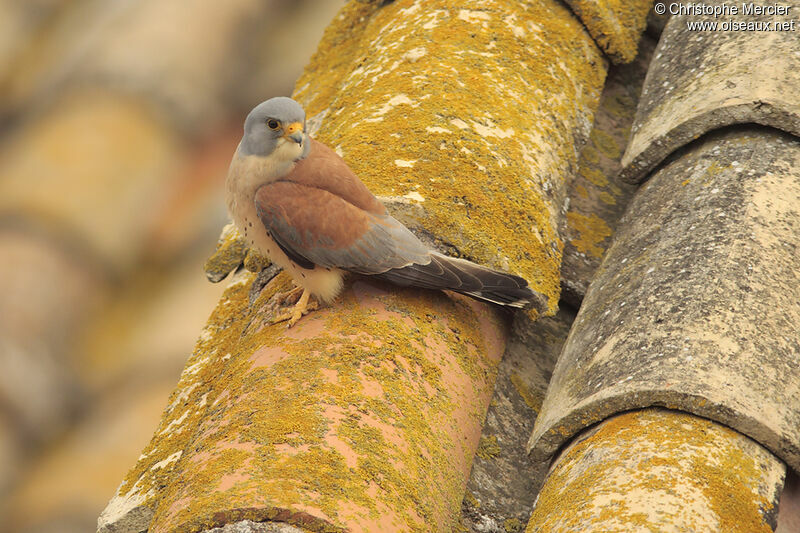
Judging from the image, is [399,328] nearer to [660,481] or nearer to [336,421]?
[336,421]

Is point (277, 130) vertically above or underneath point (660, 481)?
above

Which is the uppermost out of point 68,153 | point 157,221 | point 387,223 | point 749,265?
point 68,153

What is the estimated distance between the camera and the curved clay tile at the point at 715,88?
89.0 inches

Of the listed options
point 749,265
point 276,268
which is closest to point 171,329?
point 276,268

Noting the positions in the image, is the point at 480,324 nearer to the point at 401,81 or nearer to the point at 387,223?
the point at 387,223

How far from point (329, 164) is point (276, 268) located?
500 mm

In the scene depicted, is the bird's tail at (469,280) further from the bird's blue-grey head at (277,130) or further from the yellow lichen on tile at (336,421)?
the bird's blue-grey head at (277,130)

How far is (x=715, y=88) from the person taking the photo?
7.82 ft

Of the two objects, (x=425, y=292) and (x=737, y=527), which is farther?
(x=425, y=292)

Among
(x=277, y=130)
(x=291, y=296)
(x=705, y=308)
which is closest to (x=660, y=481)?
(x=705, y=308)

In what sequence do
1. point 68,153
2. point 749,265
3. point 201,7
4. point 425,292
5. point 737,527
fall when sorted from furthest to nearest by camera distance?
point 201,7
point 68,153
point 425,292
point 749,265
point 737,527

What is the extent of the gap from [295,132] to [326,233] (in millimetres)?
319

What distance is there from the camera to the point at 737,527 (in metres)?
1.47

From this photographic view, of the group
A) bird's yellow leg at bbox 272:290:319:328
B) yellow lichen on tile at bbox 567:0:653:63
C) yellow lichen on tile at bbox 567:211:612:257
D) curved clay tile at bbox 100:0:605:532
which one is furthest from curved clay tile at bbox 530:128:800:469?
yellow lichen on tile at bbox 567:0:653:63
